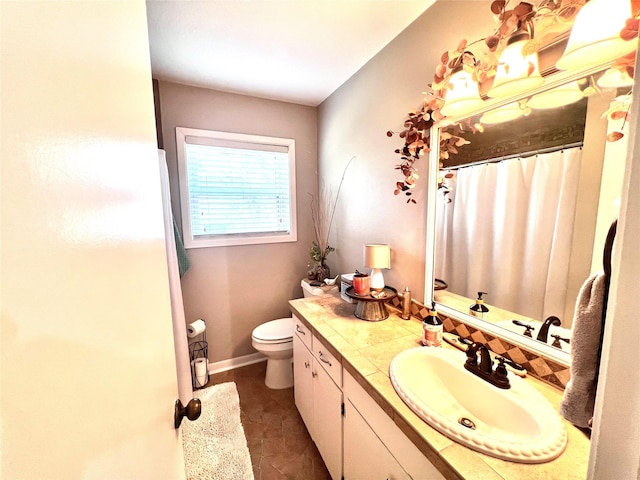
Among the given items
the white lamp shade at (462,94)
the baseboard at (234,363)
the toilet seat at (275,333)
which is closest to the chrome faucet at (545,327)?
the white lamp shade at (462,94)

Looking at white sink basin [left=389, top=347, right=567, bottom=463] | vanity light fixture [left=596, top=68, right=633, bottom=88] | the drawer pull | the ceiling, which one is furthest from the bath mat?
the ceiling

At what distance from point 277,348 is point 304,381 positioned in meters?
0.44

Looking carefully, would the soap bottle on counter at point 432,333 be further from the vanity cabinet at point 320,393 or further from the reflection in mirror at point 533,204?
the vanity cabinet at point 320,393

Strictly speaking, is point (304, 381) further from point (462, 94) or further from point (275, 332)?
point (462, 94)

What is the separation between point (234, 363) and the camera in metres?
2.46

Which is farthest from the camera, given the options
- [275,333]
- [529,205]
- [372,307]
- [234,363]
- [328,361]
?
[234,363]

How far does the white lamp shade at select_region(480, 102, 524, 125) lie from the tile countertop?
1.05m

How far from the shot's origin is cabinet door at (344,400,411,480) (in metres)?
0.90

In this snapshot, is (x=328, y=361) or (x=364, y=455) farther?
(x=328, y=361)

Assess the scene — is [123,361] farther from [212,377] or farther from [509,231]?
[212,377]

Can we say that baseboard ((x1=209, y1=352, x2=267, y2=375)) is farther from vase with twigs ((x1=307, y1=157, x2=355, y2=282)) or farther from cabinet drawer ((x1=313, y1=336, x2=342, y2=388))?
cabinet drawer ((x1=313, y1=336, x2=342, y2=388))

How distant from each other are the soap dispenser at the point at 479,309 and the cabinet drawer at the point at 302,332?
89 cm

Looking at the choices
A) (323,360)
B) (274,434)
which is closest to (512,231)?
(323,360)

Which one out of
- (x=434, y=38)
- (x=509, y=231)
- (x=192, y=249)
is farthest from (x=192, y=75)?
(x=509, y=231)
